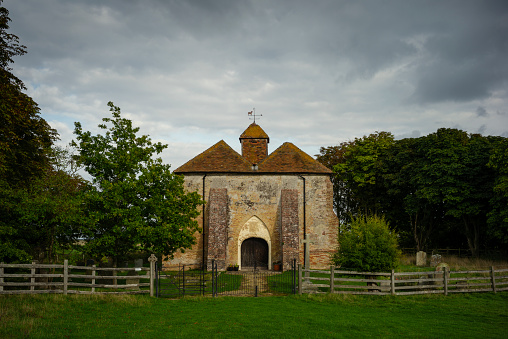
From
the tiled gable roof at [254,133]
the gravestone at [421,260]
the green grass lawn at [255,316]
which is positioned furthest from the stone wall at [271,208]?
the green grass lawn at [255,316]

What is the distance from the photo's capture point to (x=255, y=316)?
12.0 metres

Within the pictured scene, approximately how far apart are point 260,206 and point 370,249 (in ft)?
40.3

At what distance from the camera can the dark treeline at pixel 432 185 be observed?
27.1 m

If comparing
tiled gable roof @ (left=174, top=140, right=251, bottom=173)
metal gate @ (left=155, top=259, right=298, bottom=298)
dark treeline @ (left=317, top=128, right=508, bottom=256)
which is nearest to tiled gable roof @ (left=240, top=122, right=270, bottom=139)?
tiled gable roof @ (left=174, top=140, right=251, bottom=173)

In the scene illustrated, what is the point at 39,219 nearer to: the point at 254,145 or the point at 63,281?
the point at 63,281

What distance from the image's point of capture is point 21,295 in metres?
13.9

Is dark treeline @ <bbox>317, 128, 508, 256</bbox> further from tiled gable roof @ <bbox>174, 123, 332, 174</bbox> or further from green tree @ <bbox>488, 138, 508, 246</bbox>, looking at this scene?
tiled gable roof @ <bbox>174, 123, 332, 174</bbox>

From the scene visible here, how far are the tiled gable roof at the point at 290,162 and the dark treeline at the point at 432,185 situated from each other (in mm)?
4894

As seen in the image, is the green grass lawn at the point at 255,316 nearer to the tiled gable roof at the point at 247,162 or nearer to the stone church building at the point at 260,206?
the stone church building at the point at 260,206

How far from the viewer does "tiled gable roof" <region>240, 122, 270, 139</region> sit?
31.1m

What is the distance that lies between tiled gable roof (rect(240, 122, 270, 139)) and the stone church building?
3.03 metres

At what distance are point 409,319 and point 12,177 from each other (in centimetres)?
1859

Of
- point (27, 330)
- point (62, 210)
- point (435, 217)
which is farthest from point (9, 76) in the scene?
point (435, 217)

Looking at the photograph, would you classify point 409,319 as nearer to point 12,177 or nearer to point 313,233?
point 313,233
